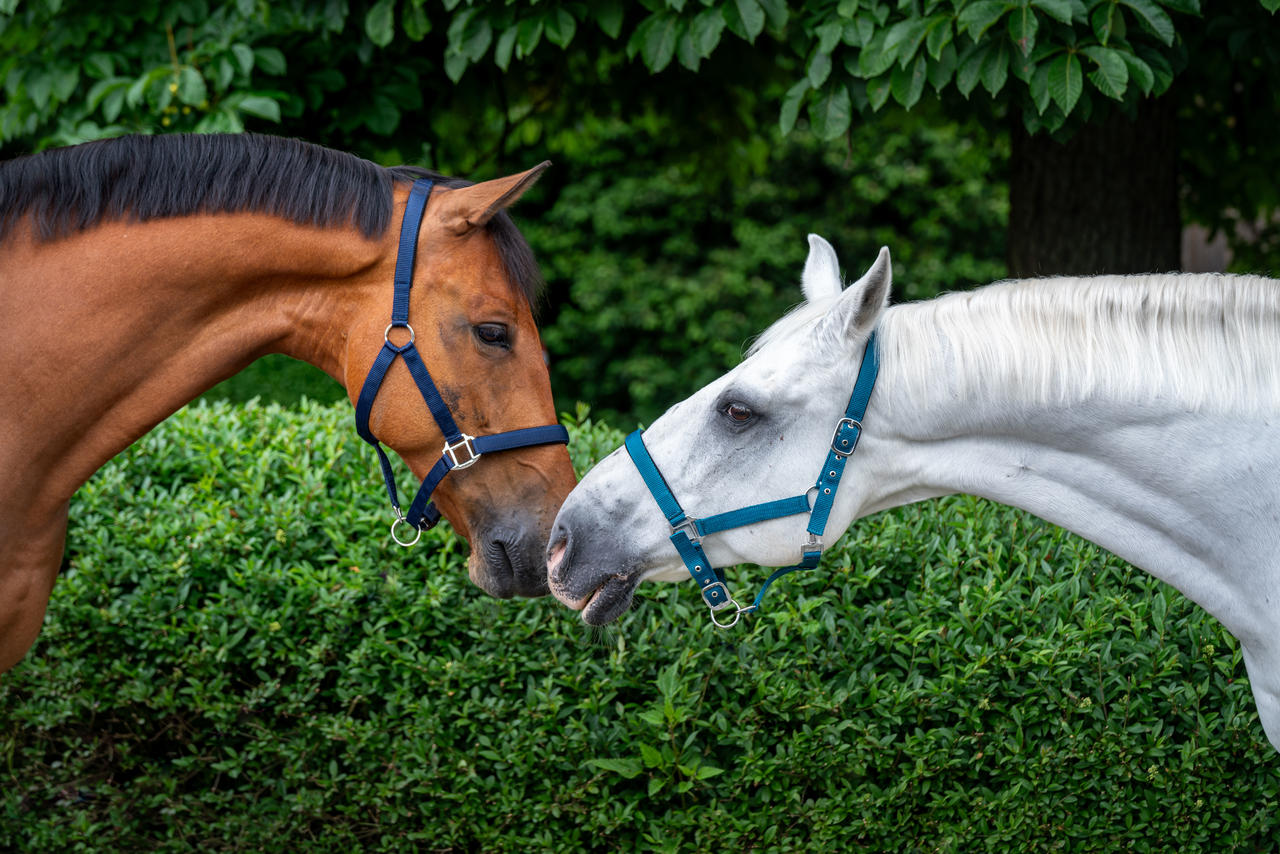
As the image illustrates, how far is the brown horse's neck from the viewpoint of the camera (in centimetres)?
233

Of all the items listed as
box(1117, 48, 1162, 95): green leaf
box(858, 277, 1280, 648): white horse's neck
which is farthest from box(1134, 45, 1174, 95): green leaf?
box(858, 277, 1280, 648): white horse's neck

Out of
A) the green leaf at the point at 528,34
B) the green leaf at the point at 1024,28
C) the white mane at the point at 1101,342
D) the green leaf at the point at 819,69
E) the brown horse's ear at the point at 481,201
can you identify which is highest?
the green leaf at the point at 528,34

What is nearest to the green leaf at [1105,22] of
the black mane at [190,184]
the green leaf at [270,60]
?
the black mane at [190,184]

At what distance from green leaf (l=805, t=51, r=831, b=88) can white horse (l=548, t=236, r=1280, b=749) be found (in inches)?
65.0

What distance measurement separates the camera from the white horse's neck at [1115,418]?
1.94 m

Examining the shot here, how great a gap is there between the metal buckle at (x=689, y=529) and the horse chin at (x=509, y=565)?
1.40ft

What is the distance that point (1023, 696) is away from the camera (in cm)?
285

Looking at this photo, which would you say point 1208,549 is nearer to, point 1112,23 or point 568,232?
point 1112,23

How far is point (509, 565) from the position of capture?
2.48 meters

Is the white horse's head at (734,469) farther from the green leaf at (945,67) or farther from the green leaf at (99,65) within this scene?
the green leaf at (99,65)

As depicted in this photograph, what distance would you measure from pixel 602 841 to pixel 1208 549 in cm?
186

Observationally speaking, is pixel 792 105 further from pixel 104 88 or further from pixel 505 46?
pixel 104 88

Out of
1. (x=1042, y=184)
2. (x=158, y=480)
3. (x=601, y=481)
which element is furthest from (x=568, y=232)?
(x=601, y=481)

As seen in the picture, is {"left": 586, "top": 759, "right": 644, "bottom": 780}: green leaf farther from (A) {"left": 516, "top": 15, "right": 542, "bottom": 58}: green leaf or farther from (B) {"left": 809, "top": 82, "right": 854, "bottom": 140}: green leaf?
(A) {"left": 516, "top": 15, "right": 542, "bottom": 58}: green leaf
